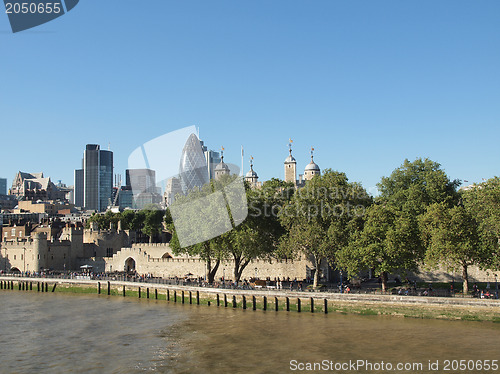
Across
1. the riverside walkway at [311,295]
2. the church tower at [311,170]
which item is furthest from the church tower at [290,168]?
the riverside walkway at [311,295]

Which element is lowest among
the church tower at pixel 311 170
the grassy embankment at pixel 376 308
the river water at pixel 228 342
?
the river water at pixel 228 342

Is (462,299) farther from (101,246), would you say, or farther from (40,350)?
(101,246)

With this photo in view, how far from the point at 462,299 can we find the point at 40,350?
30.0 m

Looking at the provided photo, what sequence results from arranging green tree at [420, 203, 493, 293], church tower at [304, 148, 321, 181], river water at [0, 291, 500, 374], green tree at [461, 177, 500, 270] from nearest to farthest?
river water at [0, 291, 500, 374]
green tree at [420, 203, 493, 293]
green tree at [461, 177, 500, 270]
church tower at [304, 148, 321, 181]

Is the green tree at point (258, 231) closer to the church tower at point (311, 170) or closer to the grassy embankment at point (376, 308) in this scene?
the grassy embankment at point (376, 308)

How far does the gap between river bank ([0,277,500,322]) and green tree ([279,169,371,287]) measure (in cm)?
528

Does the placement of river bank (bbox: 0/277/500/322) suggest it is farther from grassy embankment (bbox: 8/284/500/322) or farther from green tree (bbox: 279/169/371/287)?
green tree (bbox: 279/169/371/287)

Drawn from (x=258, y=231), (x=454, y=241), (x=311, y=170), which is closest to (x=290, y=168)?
(x=311, y=170)

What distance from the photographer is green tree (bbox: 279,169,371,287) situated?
51.2 meters

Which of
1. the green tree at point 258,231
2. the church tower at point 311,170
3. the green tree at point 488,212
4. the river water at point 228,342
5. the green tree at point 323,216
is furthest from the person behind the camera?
the church tower at point 311,170

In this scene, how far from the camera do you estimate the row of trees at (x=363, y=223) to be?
144ft

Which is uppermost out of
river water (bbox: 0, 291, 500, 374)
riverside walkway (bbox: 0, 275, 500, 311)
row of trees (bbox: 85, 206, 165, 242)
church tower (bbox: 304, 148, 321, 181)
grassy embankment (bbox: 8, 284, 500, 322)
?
church tower (bbox: 304, 148, 321, 181)

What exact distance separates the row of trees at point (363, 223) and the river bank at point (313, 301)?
3.41 m

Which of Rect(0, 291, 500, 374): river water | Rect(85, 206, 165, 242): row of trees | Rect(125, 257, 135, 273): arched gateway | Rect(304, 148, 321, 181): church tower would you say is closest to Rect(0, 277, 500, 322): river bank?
Rect(0, 291, 500, 374): river water
